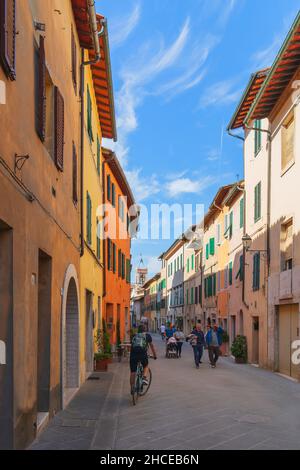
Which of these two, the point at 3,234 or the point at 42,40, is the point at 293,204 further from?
the point at 3,234

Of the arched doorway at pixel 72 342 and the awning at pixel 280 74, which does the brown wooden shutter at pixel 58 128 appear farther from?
the awning at pixel 280 74

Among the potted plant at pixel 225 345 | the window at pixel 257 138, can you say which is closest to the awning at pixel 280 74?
the window at pixel 257 138

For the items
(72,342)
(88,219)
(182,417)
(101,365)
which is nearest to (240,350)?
(101,365)

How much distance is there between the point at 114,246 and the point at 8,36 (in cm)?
2136

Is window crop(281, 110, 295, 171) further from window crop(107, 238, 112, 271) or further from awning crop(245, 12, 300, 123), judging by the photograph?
window crop(107, 238, 112, 271)

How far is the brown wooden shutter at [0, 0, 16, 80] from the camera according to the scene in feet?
19.1

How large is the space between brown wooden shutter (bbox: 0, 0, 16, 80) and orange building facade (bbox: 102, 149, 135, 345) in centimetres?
1701

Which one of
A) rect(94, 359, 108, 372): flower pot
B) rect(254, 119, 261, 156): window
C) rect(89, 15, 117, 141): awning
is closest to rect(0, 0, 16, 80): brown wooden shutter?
rect(89, 15, 117, 141): awning

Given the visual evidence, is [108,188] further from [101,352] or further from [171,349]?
[101,352]

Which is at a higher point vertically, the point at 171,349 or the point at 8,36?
the point at 8,36

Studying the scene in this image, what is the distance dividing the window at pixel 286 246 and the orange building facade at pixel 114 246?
7.97 meters

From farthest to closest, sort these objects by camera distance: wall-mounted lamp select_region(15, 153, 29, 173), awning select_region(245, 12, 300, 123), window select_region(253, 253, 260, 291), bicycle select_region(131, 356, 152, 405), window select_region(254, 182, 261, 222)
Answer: window select_region(254, 182, 261, 222)
window select_region(253, 253, 260, 291)
awning select_region(245, 12, 300, 123)
bicycle select_region(131, 356, 152, 405)
wall-mounted lamp select_region(15, 153, 29, 173)

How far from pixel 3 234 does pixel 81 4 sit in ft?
27.1

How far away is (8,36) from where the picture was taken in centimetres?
605
